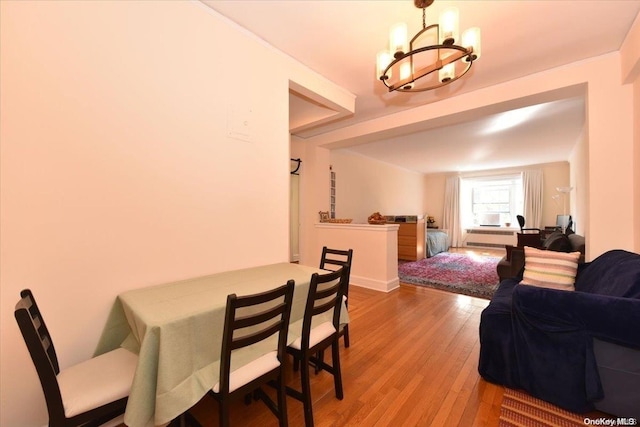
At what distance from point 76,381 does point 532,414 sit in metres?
2.43

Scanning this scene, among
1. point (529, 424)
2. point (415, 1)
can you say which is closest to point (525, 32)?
point (415, 1)

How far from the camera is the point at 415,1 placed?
1.84 m

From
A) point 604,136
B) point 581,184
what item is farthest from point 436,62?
point 581,184

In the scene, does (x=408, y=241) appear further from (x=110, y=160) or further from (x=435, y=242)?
(x=110, y=160)

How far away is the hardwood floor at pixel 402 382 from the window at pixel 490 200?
6612 millimetres

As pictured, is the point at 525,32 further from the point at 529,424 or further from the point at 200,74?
the point at 529,424

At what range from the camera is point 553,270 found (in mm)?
2326

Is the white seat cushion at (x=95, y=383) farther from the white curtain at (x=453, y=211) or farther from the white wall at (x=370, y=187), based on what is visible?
the white curtain at (x=453, y=211)

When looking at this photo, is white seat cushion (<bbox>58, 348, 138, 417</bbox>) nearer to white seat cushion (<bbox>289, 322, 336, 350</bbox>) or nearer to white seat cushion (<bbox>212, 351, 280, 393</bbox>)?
white seat cushion (<bbox>212, 351, 280, 393</bbox>)

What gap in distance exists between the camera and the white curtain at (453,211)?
866cm

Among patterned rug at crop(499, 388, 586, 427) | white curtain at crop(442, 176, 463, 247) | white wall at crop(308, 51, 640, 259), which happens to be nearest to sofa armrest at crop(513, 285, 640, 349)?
patterned rug at crop(499, 388, 586, 427)

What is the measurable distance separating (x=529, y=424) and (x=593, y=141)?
8.55 feet

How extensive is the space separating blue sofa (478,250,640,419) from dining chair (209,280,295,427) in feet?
5.06

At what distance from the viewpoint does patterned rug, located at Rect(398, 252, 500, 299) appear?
4012mm
